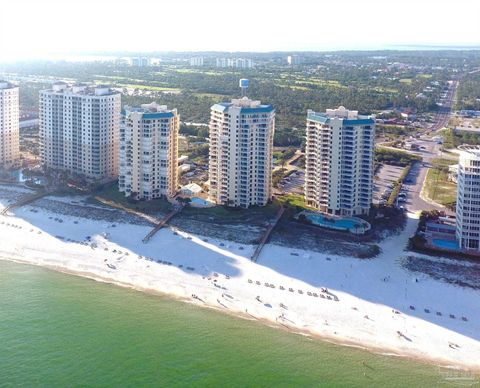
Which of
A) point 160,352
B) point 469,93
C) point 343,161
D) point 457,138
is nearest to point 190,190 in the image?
point 343,161

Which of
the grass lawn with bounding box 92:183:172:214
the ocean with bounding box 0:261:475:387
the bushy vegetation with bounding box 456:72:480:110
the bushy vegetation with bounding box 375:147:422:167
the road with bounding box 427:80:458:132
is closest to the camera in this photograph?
the ocean with bounding box 0:261:475:387

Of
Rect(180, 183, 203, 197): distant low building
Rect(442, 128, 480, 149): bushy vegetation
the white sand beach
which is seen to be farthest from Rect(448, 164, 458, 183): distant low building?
Rect(180, 183, 203, 197): distant low building

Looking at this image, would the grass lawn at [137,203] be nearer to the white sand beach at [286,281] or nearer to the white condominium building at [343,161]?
the white sand beach at [286,281]

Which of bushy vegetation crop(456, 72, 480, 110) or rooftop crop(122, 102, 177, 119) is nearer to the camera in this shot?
rooftop crop(122, 102, 177, 119)

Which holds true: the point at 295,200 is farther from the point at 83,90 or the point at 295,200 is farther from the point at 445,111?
the point at 445,111

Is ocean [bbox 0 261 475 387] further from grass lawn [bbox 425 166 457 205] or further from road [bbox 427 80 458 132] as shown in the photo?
road [bbox 427 80 458 132]

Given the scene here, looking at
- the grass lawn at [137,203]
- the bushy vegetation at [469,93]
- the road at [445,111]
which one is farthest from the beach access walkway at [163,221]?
the bushy vegetation at [469,93]
